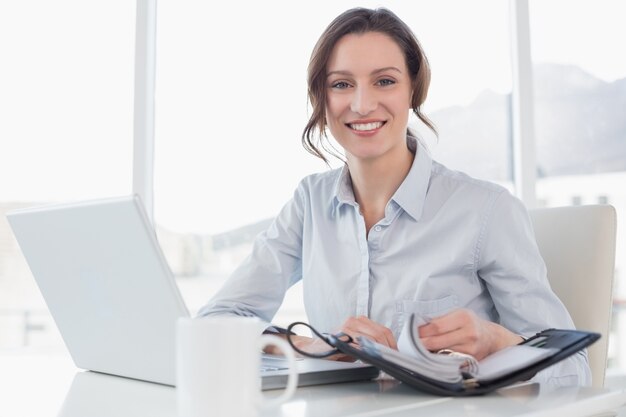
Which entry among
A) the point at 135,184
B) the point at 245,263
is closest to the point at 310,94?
the point at 245,263

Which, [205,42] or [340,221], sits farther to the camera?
[205,42]

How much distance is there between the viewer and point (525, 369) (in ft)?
3.05

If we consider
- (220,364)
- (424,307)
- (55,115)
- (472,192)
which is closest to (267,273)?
(424,307)

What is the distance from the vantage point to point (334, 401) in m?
0.92

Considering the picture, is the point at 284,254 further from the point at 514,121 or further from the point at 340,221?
the point at 514,121

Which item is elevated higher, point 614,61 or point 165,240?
point 614,61

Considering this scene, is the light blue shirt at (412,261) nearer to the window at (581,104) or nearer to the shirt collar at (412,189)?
the shirt collar at (412,189)

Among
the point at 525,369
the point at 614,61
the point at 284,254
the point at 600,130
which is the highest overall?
the point at 614,61

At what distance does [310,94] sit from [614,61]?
227 cm

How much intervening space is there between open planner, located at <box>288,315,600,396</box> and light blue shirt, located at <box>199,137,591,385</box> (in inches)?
17.3

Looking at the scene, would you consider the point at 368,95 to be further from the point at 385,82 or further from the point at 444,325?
the point at 444,325

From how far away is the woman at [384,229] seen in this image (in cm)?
150

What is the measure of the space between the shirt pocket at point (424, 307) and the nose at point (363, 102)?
0.42 m

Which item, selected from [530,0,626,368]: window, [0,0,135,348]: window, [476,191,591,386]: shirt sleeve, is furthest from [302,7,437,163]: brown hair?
[530,0,626,368]: window
